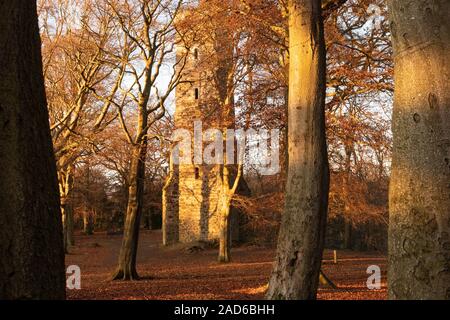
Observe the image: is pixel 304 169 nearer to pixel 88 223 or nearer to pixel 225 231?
pixel 225 231

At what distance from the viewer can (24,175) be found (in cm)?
395

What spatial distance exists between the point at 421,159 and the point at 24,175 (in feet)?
10.4

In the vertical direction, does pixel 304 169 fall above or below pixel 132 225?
above

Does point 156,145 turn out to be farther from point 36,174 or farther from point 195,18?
point 36,174

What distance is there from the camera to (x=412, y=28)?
12.8 feet

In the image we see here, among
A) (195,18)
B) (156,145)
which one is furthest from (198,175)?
(195,18)

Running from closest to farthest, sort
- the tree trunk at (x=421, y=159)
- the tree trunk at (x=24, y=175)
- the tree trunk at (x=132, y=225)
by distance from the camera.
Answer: the tree trunk at (x=421, y=159) → the tree trunk at (x=24, y=175) → the tree trunk at (x=132, y=225)

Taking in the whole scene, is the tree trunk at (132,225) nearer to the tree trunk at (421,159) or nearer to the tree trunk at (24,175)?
the tree trunk at (24,175)

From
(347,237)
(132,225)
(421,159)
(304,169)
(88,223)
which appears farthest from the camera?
(88,223)

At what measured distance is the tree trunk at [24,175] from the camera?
3.88 meters

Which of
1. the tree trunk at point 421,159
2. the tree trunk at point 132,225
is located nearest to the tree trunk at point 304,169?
the tree trunk at point 421,159

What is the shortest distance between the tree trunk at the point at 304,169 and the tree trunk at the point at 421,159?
8.40 feet

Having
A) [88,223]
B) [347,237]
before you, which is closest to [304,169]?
[347,237]
